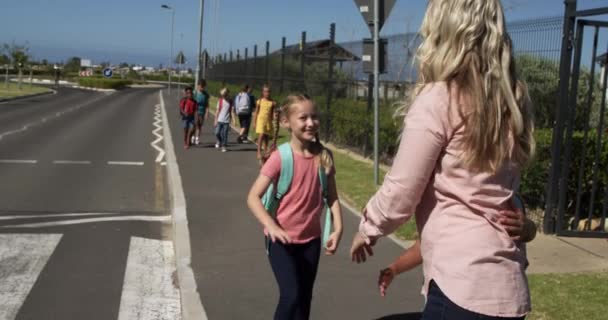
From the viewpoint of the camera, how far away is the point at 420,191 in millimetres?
2119

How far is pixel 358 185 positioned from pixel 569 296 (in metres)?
6.09

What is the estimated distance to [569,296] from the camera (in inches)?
213

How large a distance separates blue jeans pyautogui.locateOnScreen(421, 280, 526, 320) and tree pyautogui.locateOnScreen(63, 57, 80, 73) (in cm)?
13152

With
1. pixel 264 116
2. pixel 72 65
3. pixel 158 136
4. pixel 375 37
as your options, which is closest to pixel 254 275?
pixel 375 37

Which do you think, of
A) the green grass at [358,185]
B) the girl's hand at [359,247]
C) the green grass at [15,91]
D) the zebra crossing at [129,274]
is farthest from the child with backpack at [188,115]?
the green grass at [15,91]

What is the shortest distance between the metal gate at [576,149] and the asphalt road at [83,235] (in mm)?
4158

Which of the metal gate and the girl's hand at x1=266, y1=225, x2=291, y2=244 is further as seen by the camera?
the metal gate

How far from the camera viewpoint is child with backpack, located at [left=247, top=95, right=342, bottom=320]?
3916 mm

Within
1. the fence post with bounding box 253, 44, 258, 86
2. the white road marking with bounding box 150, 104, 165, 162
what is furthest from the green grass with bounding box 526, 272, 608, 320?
the fence post with bounding box 253, 44, 258, 86

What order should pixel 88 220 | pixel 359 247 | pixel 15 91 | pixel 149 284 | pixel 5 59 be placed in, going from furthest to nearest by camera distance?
pixel 5 59 → pixel 15 91 → pixel 88 220 → pixel 149 284 → pixel 359 247

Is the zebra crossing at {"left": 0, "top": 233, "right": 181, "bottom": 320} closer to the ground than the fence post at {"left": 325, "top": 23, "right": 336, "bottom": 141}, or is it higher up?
closer to the ground

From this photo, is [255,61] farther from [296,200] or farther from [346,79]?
[296,200]

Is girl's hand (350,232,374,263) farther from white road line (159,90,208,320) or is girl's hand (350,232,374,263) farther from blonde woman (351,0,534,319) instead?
white road line (159,90,208,320)

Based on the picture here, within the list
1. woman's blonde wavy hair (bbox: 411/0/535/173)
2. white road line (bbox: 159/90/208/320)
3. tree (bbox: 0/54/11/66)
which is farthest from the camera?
tree (bbox: 0/54/11/66)
